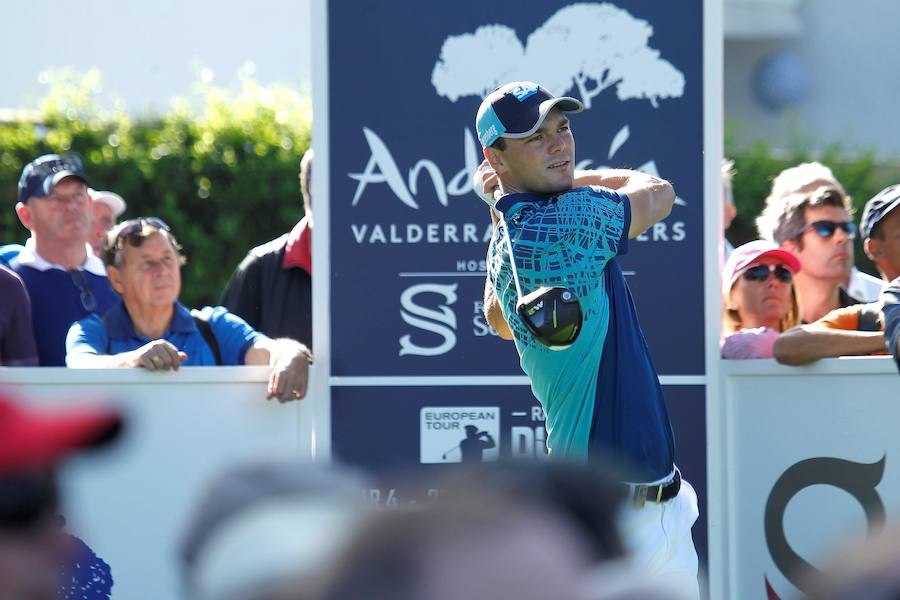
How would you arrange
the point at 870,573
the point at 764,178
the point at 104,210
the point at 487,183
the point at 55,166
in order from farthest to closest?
1. the point at 764,178
2. the point at 104,210
3. the point at 55,166
4. the point at 487,183
5. the point at 870,573

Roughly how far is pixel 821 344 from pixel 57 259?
318cm

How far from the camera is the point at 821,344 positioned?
5.13 metres

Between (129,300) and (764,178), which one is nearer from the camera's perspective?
(129,300)

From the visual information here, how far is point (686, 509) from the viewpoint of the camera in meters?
4.03

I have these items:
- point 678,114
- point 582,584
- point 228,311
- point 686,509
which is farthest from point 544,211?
point 582,584

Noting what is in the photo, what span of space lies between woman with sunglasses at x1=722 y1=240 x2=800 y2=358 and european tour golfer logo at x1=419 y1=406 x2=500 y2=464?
2.93 ft

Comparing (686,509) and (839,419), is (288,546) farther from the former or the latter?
(839,419)

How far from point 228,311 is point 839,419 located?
2438 millimetres

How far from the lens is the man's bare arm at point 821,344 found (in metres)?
5.09

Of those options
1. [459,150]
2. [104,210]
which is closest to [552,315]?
[459,150]

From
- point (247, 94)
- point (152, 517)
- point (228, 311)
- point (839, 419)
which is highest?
point (247, 94)

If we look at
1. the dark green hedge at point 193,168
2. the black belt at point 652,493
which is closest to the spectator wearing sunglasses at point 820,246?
the black belt at point 652,493

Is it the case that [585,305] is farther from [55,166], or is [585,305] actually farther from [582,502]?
[55,166]

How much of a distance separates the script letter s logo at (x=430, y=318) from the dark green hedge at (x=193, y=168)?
5668 mm
